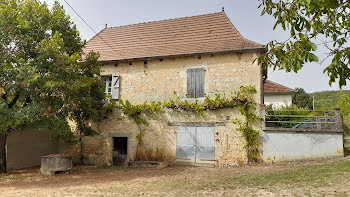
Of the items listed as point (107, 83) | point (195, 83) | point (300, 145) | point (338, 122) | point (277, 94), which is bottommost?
point (300, 145)

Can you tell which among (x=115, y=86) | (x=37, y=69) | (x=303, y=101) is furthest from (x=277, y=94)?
(x=37, y=69)

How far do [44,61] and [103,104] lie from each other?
332 cm

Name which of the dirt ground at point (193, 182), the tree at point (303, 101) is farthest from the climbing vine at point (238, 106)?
the tree at point (303, 101)

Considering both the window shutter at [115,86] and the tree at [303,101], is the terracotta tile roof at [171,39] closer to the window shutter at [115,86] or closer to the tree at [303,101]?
the window shutter at [115,86]

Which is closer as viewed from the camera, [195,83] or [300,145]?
[300,145]

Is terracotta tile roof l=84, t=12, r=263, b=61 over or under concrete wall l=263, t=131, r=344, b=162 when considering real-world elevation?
over

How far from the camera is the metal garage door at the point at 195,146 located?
1062 cm

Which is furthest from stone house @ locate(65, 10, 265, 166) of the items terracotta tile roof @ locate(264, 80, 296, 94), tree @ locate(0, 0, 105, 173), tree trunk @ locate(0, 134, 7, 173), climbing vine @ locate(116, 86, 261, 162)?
terracotta tile roof @ locate(264, 80, 296, 94)

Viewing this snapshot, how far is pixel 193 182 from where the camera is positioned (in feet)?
24.6

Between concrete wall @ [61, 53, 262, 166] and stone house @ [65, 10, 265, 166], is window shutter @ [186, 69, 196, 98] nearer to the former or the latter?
stone house @ [65, 10, 265, 166]

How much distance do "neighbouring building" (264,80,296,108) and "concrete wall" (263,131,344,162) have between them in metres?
8.89

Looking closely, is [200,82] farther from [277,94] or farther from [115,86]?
[277,94]

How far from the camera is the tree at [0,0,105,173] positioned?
8.13 metres

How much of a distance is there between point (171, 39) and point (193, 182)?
7.38 metres
